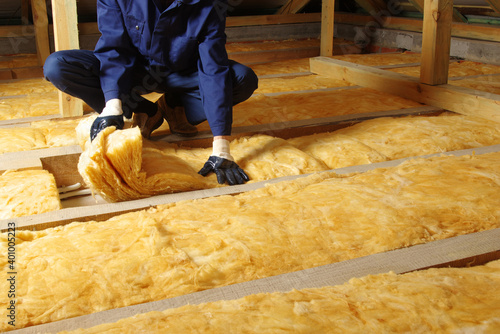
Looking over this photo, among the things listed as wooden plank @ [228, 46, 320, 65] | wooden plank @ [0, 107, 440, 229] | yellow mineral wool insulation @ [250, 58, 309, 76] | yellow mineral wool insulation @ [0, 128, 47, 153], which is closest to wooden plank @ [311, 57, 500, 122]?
wooden plank @ [0, 107, 440, 229]

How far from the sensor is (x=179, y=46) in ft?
7.05

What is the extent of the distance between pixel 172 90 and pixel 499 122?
1.82 meters

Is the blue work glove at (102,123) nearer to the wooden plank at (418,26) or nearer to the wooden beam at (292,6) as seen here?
the wooden plank at (418,26)

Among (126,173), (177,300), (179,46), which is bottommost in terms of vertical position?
(177,300)

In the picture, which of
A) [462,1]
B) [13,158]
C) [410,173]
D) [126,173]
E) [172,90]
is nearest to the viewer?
[126,173]

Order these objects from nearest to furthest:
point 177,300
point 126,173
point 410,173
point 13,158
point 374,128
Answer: point 177,300 → point 126,173 → point 410,173 → point 13,158 → point 374,128

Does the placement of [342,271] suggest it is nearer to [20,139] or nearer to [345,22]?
[20,139]

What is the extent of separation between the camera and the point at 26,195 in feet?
5.81

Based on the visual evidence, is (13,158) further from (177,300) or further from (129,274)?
(177,300)

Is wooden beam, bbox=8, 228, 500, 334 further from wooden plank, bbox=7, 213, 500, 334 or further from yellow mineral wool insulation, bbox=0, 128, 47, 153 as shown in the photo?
yellow mineral wool insulation, bbox=0, 128, 47, 153

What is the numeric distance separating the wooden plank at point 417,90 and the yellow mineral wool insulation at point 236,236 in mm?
1040

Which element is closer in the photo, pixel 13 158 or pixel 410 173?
pixel 410 173

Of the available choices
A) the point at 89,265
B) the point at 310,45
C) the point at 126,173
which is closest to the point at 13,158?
the point at 126,173

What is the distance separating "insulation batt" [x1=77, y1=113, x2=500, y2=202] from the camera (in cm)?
174
